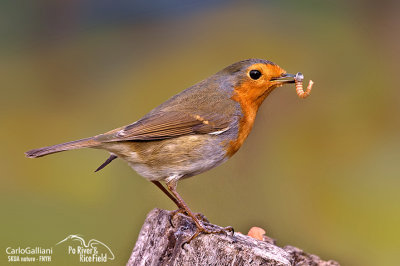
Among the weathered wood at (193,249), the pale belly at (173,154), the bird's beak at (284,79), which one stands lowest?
the weathered wood at (193,249)


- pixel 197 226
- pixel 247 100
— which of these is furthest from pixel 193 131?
pixel 197 226

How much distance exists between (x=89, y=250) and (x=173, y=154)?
978 mm

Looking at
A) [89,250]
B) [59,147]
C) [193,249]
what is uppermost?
[59,147]

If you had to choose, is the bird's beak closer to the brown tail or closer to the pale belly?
the pale belly

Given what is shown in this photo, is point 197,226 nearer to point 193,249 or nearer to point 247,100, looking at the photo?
point 193,249

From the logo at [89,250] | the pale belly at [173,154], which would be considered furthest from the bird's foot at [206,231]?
the logo at [89,250]

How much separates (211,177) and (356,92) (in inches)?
71.3

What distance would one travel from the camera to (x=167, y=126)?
3756mm

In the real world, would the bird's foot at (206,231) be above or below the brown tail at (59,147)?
below

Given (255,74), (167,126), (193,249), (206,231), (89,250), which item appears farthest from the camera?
(89,250)

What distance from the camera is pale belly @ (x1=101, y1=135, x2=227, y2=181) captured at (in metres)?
3.69

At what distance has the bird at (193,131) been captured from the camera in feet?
12.1

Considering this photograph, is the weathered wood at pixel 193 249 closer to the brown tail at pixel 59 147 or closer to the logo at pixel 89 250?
Answer: the brown tail at pixel 59 147

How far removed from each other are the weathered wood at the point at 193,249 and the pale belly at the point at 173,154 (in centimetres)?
26
